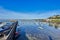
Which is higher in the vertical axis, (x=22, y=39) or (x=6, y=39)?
(x=6, y=39)

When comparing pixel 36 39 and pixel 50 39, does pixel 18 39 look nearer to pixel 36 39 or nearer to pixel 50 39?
pixel 36 39

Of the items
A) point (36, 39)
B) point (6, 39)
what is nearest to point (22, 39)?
point (36, 39)

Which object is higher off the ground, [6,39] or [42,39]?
[6,39]

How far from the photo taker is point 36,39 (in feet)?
117

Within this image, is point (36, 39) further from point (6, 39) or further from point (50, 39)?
point (6, 39)

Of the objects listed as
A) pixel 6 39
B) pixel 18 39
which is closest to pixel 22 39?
pixel 18 39

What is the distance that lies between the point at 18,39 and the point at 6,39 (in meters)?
16.9

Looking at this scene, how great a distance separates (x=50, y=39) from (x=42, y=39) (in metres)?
2.27

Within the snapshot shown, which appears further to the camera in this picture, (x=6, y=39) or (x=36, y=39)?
(x=36, y=39)

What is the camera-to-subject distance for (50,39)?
3588 centimetres

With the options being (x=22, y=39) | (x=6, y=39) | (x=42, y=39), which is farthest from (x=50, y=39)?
(x=6, y=39)

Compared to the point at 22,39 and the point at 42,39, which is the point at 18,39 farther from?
the point at 42,39

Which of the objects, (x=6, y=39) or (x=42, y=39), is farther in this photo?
(x=42, y=39)

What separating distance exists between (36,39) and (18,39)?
501 centimetres
